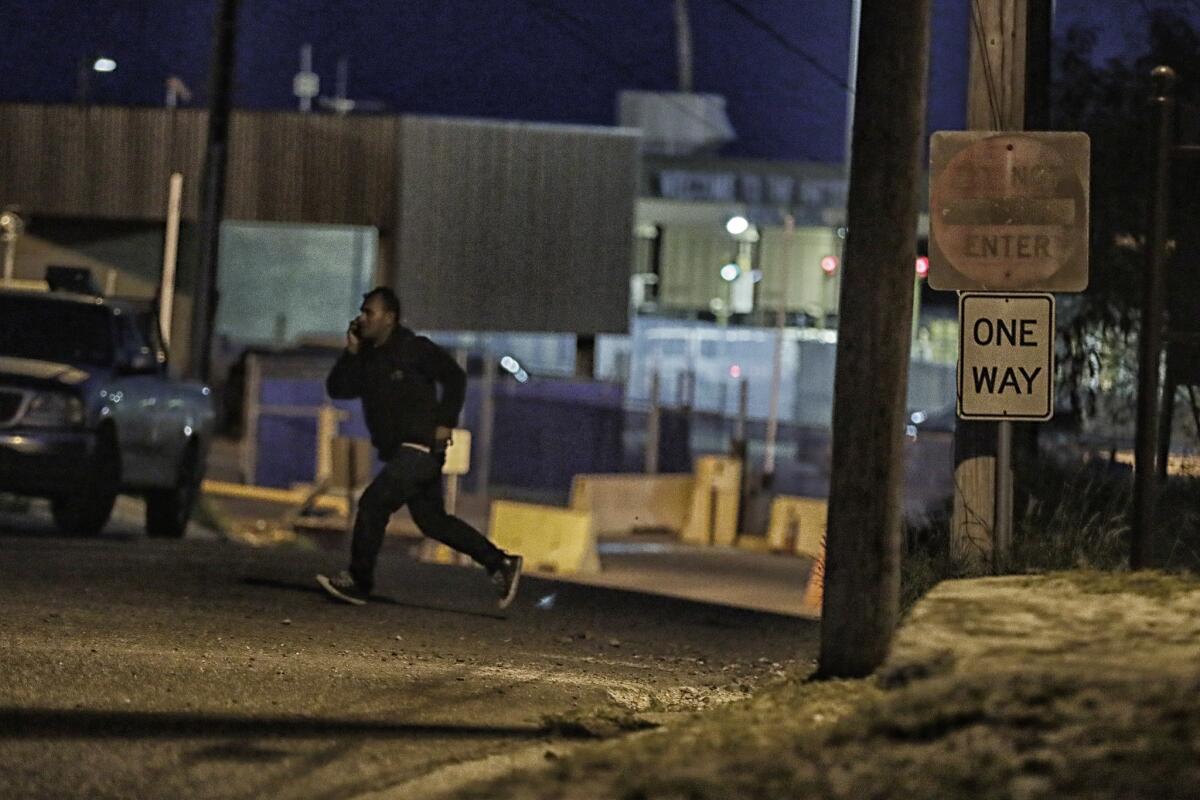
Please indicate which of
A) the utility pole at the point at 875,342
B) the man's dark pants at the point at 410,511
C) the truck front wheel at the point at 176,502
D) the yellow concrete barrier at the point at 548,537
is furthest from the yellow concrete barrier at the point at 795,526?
the utility pole at the point at 875,342

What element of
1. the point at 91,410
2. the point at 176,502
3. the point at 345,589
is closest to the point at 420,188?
the point at 176,502

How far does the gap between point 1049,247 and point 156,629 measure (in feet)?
15.8

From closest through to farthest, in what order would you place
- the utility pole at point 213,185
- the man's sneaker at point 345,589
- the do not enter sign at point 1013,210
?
the do not enter sign at point 1013,210, the man's sneaker at point 345,589, the utility pole at point 213,185

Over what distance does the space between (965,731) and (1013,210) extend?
4926 millimetres

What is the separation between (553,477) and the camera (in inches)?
1300

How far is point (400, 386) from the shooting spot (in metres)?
11.7

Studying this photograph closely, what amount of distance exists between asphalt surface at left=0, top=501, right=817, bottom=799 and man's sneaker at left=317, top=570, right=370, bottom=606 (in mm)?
109

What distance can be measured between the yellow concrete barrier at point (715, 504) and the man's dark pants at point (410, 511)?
1367cm

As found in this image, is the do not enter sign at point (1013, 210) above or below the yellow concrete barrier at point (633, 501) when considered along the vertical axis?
above

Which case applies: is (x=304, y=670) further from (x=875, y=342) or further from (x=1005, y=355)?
(x=1005, y=355)

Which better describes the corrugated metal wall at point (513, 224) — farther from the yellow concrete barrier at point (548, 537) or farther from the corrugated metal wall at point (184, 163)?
the yellow concrete barrier at point (548, 537)

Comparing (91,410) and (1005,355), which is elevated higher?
Answer: (1005,355)

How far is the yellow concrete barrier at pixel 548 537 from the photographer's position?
21406 mm

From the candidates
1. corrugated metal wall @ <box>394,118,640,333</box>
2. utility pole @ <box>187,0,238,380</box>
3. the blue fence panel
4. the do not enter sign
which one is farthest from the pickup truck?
corrugated metal wall @ <box>394,118,640,333</box>
